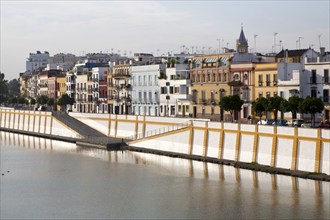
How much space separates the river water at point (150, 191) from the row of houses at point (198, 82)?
1470 cm

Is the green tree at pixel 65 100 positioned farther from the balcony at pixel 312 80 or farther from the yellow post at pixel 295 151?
the yellow post at pixel 295 151

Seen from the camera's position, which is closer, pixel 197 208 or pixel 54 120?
pixel 197 208

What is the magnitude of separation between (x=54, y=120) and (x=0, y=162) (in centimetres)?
2289

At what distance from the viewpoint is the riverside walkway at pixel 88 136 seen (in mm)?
61312

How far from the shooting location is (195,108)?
235 ft

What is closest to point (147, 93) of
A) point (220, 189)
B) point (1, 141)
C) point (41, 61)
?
point (1, 141)

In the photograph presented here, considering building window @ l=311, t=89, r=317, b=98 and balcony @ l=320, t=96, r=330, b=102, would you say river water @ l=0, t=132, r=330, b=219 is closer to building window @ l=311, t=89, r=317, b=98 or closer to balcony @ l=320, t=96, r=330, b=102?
balcony @ l=320, t=96, r=330, b=102

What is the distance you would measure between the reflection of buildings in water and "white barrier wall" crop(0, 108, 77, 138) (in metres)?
8.39

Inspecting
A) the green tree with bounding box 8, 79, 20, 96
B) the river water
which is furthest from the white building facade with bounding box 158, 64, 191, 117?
the green tree with bounding box 8, 79, 20, 96

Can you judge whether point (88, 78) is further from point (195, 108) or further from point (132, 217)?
point (132, 217)

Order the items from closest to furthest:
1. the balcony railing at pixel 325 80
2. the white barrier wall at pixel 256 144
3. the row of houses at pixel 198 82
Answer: the white barrier wall at pixel 256 144
the balcony railing at pixel 325 80
the row of houses at pixel 198 82

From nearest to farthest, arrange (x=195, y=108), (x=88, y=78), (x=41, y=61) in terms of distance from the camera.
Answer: (x=195, y=108)
(x=88, y=78)
(x=41, y=61)

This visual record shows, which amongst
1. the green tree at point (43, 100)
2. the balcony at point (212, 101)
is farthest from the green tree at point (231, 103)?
the green tree at point (43, 100)

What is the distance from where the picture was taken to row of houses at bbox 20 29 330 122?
5912cm
